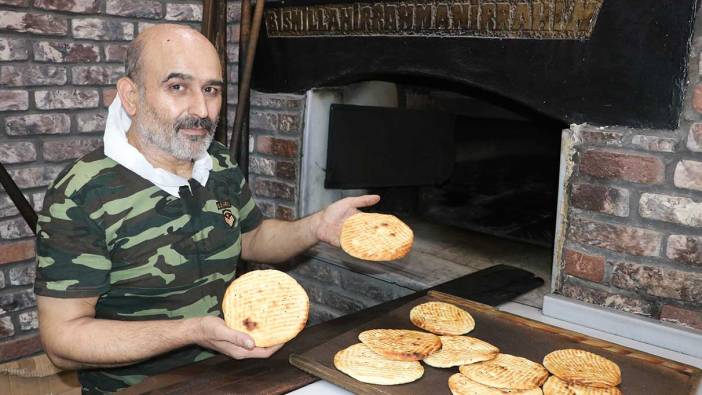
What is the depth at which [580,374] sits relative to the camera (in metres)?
1.24

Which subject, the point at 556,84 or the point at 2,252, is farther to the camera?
the point at 2,252

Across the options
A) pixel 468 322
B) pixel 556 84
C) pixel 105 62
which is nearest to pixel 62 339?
pixel 468 322

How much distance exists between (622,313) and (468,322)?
2.00 ft

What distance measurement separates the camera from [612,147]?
69.9 inches

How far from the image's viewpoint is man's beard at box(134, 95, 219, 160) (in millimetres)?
1636

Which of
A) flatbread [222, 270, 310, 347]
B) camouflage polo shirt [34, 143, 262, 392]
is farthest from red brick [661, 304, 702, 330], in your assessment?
camouflage polo shirt [34, 143, 262, 392]

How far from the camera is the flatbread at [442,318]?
4.73ft

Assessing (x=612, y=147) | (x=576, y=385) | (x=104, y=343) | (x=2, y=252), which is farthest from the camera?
(x=2, y=252)

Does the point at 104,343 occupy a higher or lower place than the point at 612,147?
lower

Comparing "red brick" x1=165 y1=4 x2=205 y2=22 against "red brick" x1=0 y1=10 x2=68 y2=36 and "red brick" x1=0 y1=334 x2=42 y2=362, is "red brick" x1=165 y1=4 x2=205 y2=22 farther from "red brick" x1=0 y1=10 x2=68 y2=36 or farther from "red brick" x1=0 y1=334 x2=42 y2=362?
"red brick" x1=0 y1=334 x2=42 y2=362

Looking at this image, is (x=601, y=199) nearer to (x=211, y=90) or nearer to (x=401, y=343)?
(x=401, y=343)

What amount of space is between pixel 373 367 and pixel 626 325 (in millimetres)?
931

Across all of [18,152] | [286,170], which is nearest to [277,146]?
[286,170]

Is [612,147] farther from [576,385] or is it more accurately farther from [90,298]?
[90,298]
